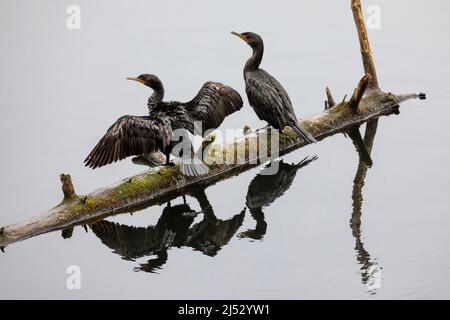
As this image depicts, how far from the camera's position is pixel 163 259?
444 inches

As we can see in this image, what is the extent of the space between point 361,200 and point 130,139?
145 inches

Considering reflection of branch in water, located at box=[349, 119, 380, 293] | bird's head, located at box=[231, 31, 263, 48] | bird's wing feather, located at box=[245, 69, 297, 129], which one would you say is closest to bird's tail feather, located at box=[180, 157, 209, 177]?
bird's wing feather, located at box=[245, 69, 297, 129]

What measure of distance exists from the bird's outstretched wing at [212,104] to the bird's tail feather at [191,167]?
0.62 metres

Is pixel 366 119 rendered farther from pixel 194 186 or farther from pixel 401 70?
pixel 194 186

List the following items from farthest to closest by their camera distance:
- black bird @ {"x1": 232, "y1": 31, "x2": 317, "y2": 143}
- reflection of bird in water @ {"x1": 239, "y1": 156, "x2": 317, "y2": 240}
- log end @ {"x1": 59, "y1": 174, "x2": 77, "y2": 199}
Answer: black bird @ {"x1": 232, "y1": 31, "x2": 317, "y2": 143} < reflection of bird in water @ {"x1": 239, "y1": 156, "x2": 317, "y2": 240} < log end @ {"x1": 59, "y1": 174, "x2": 77, "y2": 199}

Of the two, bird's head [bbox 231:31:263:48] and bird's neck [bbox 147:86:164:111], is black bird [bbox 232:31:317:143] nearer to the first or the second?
bird's head [bbox 231:31:263:48]

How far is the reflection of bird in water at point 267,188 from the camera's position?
503 inches

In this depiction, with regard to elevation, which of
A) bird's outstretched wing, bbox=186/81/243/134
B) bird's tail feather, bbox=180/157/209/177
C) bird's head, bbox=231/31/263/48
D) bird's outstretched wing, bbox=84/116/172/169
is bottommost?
bird's tail feather, bbox=180/157/209/177

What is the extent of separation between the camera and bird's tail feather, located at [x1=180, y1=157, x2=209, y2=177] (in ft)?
40.3

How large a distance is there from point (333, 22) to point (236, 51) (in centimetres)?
312

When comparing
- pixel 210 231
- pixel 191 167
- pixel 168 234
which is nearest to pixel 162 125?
pixel 191 167

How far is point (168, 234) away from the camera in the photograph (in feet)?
39.8

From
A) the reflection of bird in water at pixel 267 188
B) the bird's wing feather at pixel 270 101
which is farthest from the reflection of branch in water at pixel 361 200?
the bird's wing feather at pixel 270 101

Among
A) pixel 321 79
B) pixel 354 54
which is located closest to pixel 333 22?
pixel 354 54
